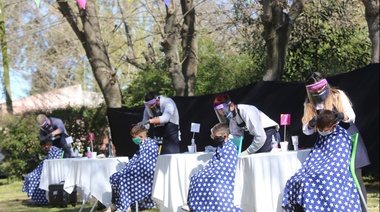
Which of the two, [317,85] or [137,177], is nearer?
[317,85]

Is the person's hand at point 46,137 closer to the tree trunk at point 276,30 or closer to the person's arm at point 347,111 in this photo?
the tree trunk at point 276,30

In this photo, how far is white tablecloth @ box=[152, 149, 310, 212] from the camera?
21.0 ft

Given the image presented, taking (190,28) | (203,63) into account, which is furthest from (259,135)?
(203,63)

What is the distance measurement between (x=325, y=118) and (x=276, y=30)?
5.50 meters

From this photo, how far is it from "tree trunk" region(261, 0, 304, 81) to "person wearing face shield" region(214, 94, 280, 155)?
365 cm

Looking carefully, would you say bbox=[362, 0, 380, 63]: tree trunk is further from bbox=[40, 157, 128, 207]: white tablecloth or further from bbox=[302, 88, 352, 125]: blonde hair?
bbox=[40, 157, 128, 207]: white tablecloth

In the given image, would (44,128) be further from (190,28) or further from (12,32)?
(12,32)

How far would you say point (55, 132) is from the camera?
1177cm

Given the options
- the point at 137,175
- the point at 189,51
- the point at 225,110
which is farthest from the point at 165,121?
the point at 189,51

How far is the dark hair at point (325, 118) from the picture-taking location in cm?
584

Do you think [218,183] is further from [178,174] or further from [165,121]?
[165,121]

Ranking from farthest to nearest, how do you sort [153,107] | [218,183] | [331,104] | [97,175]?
[97,175], [153,107], [218,183], [331,104]

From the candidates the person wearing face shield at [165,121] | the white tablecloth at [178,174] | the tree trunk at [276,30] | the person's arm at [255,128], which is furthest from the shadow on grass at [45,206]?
the person's arm at [255,128]

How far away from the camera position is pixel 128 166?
9.18 metres
